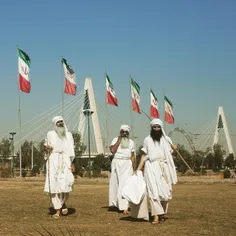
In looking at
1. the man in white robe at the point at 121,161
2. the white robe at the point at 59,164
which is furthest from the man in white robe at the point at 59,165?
the man in white robe at the point at 121,161

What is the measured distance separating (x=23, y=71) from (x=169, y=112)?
11.8m

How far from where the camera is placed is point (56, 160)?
9219 mm

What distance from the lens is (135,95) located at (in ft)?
117

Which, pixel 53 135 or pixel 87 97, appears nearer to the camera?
pixel 53 135

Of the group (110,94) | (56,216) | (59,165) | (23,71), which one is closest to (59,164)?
(59,165)

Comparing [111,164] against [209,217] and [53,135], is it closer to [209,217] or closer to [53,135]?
[53,135]

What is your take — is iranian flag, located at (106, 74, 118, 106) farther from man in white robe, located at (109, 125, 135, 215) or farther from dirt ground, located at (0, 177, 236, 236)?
man in white robe, located at (109, 125, 135, 215)

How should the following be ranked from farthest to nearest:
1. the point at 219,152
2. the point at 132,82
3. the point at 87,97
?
the point at 219,152, the point at 87,97, the point at 132,82

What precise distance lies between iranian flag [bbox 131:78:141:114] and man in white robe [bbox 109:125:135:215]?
24276mm

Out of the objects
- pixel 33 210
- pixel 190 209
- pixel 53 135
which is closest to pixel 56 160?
pixel 53 135

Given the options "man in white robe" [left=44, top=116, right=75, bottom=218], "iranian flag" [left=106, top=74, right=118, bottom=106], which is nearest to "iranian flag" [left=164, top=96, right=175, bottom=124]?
"iranian flag" [left=106, top=74, right=118, bottom=106]

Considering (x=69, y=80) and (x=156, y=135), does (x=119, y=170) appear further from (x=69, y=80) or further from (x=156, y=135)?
(x=69, y=80)

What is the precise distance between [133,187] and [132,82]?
90.9 ft

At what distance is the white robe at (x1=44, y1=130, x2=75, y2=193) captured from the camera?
9055 mm
